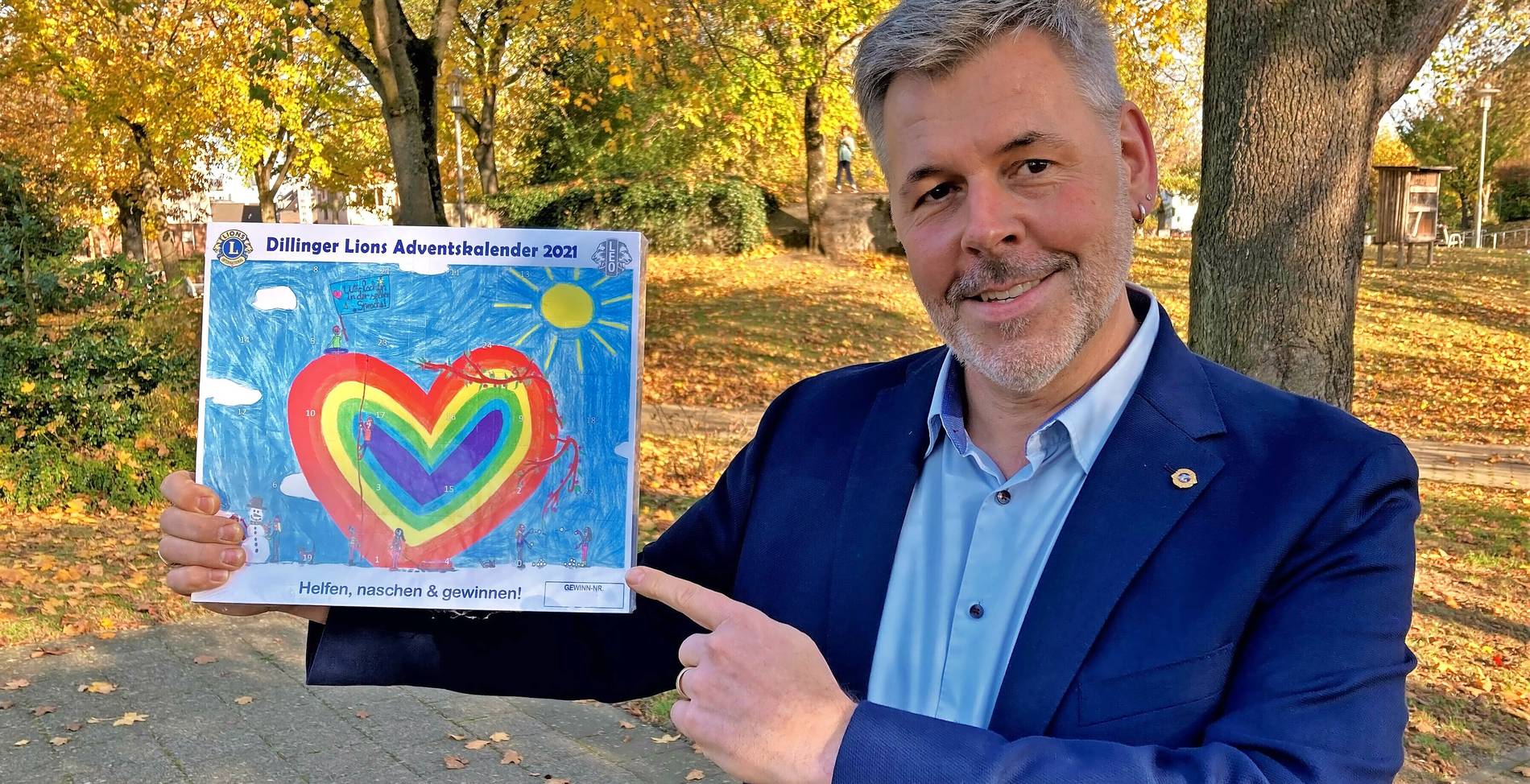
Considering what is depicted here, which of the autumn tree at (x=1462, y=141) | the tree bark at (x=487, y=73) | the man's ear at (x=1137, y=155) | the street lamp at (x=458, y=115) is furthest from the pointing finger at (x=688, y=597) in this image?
the autumn tree at (x=1462, y=141)

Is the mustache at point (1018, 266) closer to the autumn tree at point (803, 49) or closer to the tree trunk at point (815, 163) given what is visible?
the autumn tree at point (803, 49)

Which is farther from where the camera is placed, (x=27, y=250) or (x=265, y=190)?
(x=265, y=190)

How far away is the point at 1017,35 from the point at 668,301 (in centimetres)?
1703

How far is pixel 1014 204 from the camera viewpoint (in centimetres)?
187

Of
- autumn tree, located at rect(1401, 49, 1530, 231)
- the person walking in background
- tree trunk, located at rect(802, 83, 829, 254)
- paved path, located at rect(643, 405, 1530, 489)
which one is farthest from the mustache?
autumn tree, located at rect(1401, 49, 1530, 231)

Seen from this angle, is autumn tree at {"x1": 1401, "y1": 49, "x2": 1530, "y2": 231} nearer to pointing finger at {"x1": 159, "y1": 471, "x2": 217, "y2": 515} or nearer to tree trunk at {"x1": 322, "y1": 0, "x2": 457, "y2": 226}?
tree trunk at {"x1": 322, "y1": 0, "x2": 457, "y2": 226}

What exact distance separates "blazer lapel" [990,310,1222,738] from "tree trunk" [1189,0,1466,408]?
149 inches

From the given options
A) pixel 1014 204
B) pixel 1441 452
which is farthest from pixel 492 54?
pixel 1014 204

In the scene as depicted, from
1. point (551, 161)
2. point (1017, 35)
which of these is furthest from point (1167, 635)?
point (551, 161)

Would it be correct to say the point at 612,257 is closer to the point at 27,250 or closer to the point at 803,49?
the point at 27,250

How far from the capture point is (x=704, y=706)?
1620mm

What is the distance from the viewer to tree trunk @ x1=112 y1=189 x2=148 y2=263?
30.0m

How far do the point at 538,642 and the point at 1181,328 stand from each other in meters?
16.7

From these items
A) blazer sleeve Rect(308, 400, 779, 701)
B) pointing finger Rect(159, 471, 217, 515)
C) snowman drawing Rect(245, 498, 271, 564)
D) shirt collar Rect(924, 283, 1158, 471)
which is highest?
shirt collar Rect(924, 283, 1158, 471)
